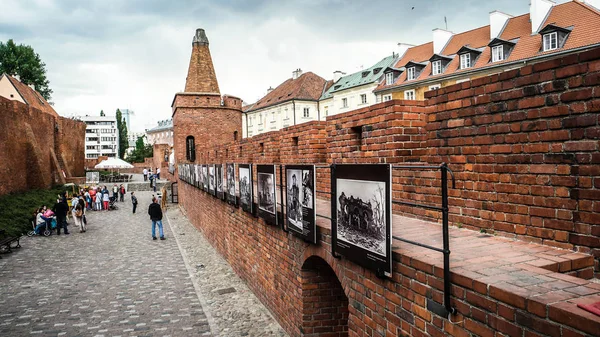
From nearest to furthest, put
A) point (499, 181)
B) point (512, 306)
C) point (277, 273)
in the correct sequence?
point (512, 306), point (499, 181), point (277, 273)

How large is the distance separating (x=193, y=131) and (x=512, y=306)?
88.3 ft

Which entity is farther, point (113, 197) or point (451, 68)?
point (451, 68)

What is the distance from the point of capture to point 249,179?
7.32 meters

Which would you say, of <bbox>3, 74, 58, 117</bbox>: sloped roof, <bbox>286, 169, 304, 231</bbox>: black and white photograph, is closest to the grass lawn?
<bbox>286, 169, 304, 231</bbox>: black and white photograph

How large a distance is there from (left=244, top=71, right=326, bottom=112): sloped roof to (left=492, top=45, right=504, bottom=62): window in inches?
945

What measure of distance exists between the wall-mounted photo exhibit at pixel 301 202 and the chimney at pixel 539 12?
28.4 meters

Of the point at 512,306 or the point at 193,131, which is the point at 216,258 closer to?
the point at 512,306

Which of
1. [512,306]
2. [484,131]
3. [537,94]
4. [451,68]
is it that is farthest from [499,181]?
[451,68]

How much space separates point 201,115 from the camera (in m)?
27.7

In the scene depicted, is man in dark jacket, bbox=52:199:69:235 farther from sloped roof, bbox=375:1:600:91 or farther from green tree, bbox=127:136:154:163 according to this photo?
green tree, bbox=127:136:154:163

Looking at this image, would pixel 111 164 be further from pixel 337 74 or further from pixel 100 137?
pixel 100 137

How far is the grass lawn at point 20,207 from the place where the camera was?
15.5m

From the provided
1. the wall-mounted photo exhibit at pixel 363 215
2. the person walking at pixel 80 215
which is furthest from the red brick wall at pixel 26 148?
the wall-mounted photo exhibit at pixel 363 215

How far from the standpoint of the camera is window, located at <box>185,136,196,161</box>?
89.0 ft
